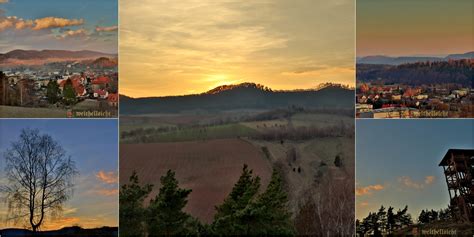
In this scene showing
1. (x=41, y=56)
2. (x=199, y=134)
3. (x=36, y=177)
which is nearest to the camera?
(x=41, y=56)

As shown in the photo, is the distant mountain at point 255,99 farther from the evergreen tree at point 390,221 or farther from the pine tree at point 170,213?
the evergreen tree at point 390,221

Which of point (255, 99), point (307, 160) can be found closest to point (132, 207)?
point (255, 99)

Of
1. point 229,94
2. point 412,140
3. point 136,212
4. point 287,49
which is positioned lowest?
point 136,212

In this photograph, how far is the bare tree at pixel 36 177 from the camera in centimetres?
617

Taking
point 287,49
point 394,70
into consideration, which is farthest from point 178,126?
point 394,70

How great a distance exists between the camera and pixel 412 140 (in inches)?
249

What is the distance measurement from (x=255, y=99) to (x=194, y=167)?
2.92ft

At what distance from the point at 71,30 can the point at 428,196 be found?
3783 millimetres

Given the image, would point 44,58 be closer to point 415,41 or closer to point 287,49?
point 287,49

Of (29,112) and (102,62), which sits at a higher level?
(102,62)

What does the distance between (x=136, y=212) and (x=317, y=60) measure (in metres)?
2.29

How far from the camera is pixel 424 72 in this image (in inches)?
246

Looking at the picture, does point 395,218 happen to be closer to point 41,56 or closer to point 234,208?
point 234,208

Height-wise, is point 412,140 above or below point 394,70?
below
